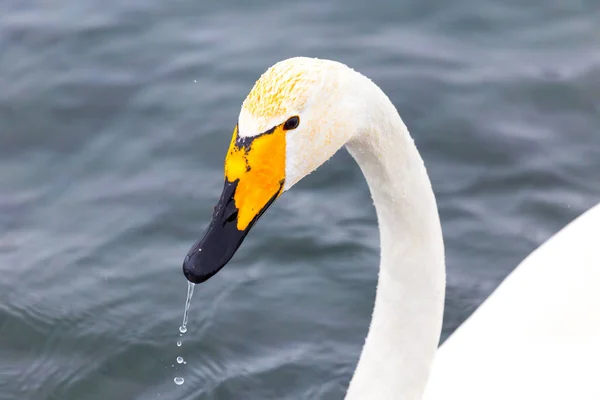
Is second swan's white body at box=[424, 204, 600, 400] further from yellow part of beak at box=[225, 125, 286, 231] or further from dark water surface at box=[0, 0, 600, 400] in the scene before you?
yellow part of beak at box=[225, 125, 286, 231]

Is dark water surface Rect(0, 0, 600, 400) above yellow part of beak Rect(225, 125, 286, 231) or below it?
below

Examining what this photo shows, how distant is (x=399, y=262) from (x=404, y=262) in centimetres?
2

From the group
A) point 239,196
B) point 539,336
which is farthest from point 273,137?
point 539,336

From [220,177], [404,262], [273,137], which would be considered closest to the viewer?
[273,137]

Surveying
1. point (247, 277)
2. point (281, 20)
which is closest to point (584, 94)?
point (281, 20)

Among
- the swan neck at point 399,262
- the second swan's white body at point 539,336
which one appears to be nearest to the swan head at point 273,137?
the swan neck at point 399,262

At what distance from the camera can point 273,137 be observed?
2918 mm

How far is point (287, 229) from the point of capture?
20.6 feet

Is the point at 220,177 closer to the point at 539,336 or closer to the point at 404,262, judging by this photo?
the point at 539,336

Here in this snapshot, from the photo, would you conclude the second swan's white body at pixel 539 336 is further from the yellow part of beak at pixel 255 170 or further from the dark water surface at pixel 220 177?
the yellow part of beak at pixel 255 170

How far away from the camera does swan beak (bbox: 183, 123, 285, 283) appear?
293 cm

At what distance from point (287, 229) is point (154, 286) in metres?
0.94

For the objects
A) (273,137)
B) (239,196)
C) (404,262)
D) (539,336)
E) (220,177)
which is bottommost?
→ (539,336)

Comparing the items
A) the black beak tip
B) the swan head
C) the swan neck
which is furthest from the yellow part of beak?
the swan neck
